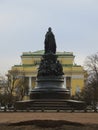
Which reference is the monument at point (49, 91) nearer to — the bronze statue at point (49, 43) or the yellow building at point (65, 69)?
the bronze statue at point (49, 43)

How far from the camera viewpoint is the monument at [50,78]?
5116cm

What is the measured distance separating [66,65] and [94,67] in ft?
182

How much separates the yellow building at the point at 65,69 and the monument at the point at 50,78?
75.1 m

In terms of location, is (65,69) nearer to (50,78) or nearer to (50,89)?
(50,78)

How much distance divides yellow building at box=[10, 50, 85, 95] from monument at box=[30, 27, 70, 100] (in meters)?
75.1

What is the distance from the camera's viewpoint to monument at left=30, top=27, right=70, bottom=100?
5116 cm

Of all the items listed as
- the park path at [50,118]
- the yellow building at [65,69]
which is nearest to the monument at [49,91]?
the park path at [50,118]

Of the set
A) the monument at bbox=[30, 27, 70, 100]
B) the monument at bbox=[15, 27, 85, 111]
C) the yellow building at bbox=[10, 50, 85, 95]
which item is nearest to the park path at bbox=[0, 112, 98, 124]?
the monument at bbox=[15, 27, 85, 111]

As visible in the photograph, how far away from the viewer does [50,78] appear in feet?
174

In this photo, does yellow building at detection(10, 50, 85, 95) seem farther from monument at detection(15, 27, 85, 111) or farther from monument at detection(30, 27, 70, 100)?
monument at detection(15, 27, 85, 111)

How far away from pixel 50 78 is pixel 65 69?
82112 mm

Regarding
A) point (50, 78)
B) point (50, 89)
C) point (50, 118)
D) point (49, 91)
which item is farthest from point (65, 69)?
point (50, 118)

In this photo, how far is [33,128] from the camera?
63.4 feet

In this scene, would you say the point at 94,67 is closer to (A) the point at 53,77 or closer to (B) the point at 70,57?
(A) the point at 53,77
